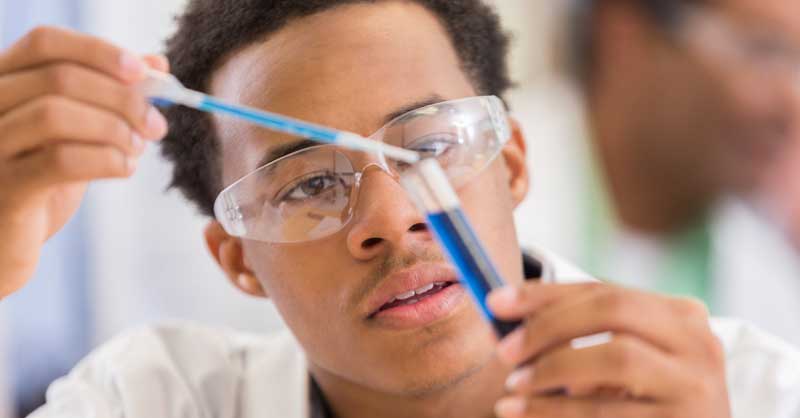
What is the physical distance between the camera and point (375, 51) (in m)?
1.61

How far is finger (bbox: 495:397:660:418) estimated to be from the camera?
1028 millimetres

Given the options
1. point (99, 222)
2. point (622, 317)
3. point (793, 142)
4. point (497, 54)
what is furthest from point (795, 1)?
point (99, 222)

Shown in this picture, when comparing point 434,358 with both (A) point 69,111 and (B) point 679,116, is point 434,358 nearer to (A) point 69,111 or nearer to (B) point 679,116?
(A) point 69,111

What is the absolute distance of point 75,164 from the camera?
1178mm

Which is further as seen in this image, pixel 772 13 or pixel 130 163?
pixel 772 13

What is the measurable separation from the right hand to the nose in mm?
376

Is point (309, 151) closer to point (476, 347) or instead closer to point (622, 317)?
point (476, 347)

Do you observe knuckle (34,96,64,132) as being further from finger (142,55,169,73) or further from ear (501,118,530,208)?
ear (501,118,530,208)

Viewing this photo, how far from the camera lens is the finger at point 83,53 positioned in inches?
45.9

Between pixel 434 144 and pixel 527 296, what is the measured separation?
1.80 ft

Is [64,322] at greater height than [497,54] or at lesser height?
lesser

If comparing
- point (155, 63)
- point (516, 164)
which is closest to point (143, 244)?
point (516, 164)

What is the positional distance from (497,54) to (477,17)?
125 mm

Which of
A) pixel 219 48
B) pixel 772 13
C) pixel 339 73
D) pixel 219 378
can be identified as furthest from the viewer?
pixel 772 13
